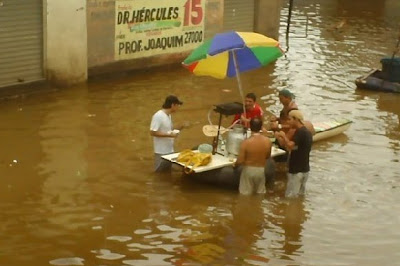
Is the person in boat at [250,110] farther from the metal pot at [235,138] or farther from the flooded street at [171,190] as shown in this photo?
the flooded street at [171,190]

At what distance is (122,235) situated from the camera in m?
11.0

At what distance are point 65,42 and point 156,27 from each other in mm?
3186

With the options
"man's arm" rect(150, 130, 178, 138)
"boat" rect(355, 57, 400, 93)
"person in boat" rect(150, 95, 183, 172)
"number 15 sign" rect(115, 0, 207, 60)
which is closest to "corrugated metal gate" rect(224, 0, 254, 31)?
"number 15 sign" rect(115, 0, 207, 60)

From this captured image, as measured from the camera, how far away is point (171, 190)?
1295cm

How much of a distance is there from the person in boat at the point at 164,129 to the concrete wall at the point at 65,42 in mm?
6913

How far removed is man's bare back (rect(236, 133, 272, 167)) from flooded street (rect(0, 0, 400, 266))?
2.23 feet

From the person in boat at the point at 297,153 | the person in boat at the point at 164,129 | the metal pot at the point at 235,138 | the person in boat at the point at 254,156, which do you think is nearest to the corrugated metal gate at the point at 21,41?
the person in boat at the point at 164,129

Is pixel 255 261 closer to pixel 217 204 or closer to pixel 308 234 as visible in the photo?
pixel 308 234

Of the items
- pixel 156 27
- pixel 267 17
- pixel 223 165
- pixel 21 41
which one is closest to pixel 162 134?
pixel 223 165

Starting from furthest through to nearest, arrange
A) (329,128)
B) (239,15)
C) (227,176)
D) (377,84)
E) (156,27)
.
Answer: (239,15), (156,27), (377,84), (329,128), (227,176)

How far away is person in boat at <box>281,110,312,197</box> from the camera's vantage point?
12250mm

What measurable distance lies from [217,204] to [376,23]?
21.6m

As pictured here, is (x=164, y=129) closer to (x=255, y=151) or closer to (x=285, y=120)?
(x=255, y=151)

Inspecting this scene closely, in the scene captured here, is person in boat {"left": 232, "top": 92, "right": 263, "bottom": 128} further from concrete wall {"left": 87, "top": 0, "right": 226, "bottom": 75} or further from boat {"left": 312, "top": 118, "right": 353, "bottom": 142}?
concrete wall {"left": 87, "top": 0, "right": 226, "bottom": 75}
